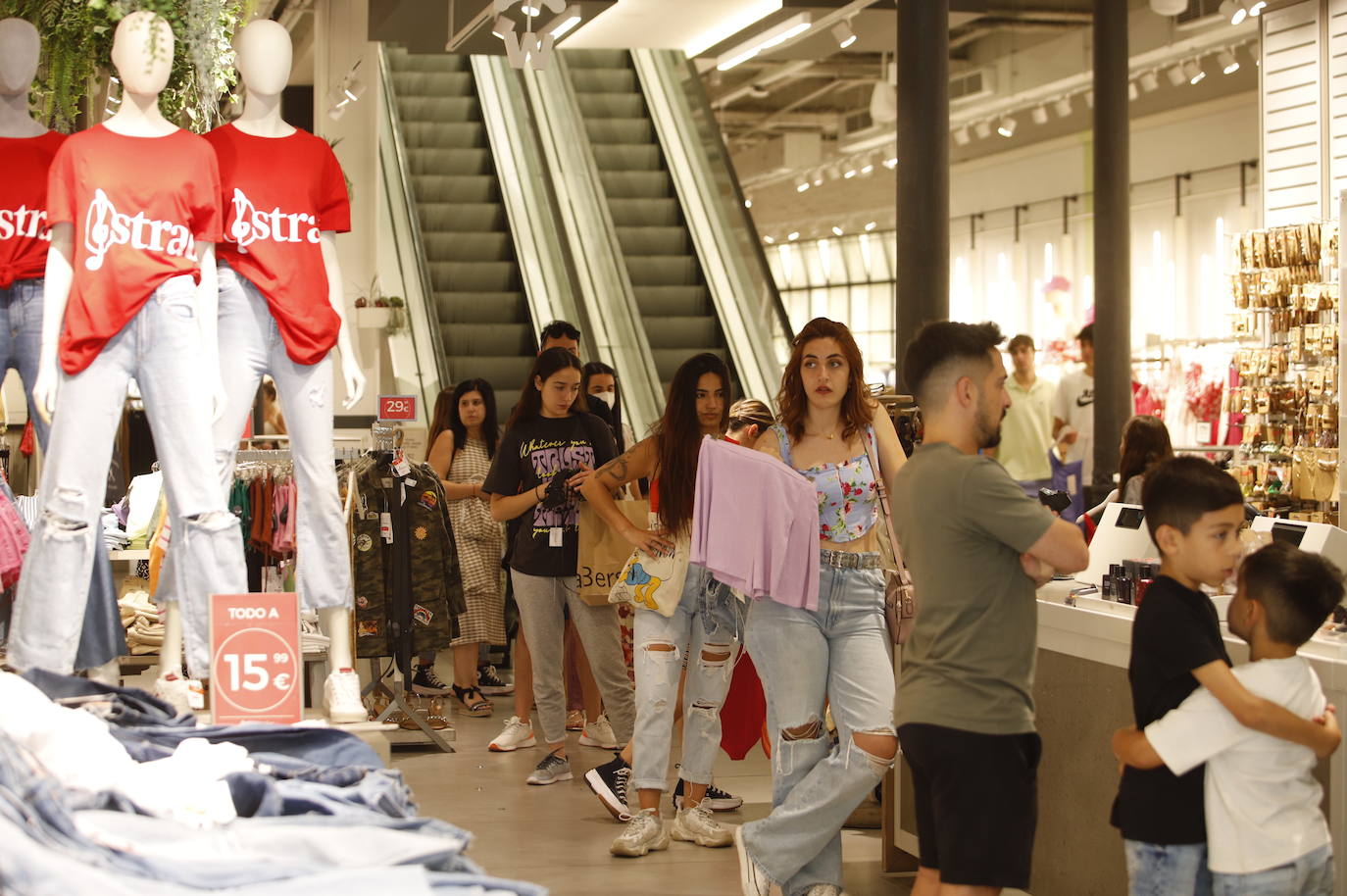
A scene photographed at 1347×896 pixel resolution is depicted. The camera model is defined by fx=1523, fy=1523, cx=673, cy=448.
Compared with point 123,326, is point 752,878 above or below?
below

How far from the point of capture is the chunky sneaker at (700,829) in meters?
4.86

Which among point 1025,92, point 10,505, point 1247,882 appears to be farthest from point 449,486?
point 1025,92

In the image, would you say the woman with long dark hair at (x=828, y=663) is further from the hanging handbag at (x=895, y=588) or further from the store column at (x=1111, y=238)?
the store column at (x=1111, y=238)

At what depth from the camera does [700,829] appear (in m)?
4.87

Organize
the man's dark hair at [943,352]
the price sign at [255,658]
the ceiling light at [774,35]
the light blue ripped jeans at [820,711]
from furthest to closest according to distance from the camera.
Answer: the ceiling light at [774,35]
the light blue ripped jeans at [820,711]
the price sign at [255,658]
the man's dark hair at [943,352]

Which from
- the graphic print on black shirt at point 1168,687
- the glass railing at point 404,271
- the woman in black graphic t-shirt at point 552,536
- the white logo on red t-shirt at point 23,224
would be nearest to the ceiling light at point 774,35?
the glass railing at point 404,271

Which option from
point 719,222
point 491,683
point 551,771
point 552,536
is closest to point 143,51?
point 552,536

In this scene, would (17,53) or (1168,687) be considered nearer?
(1168,687)

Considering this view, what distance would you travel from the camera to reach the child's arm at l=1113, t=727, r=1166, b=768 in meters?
2.74

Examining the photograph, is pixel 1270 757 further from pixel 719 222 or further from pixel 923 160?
pixel 719 222

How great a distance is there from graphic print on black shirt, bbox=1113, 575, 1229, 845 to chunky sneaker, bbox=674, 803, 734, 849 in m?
2.20

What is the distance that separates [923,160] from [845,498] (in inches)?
181

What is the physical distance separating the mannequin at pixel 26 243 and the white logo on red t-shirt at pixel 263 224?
468 mm

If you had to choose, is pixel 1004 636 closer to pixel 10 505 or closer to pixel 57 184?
pixel 57 184
